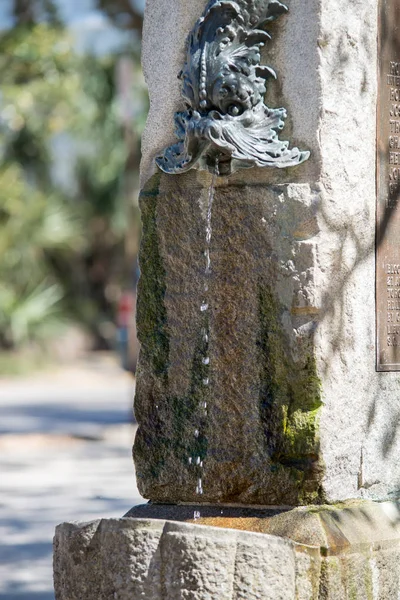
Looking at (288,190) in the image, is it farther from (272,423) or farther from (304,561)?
(304,561)

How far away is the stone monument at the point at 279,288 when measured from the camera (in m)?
4.45

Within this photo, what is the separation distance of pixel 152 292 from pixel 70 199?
2308 cm

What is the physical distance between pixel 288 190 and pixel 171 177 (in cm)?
52

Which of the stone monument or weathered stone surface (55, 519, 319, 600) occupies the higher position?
the stone monument

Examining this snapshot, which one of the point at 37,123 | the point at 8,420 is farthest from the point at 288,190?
the point at 37,123

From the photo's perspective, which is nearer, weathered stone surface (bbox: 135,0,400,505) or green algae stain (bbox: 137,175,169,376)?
weathered stone surface (bbox: 135,0,400,505)

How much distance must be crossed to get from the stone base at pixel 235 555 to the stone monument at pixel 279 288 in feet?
0.04

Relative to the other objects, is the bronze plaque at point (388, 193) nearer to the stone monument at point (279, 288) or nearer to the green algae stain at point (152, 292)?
the stone monument at point (279, 288)

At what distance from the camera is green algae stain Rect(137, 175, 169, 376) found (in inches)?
186

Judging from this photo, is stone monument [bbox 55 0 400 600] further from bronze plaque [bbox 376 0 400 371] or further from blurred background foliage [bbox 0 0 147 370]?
blurred background foliage [bbox 0 0 147 370]

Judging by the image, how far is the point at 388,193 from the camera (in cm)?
474

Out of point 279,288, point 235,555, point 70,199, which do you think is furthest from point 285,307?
point 70,199

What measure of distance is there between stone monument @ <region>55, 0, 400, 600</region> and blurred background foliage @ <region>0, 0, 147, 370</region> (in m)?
9.96

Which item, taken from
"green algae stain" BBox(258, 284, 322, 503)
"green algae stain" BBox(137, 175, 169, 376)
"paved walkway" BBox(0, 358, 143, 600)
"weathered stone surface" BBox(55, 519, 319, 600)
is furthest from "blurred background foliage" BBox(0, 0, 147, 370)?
"weathered stone surface" BBox(55, 519, 319, 600)
